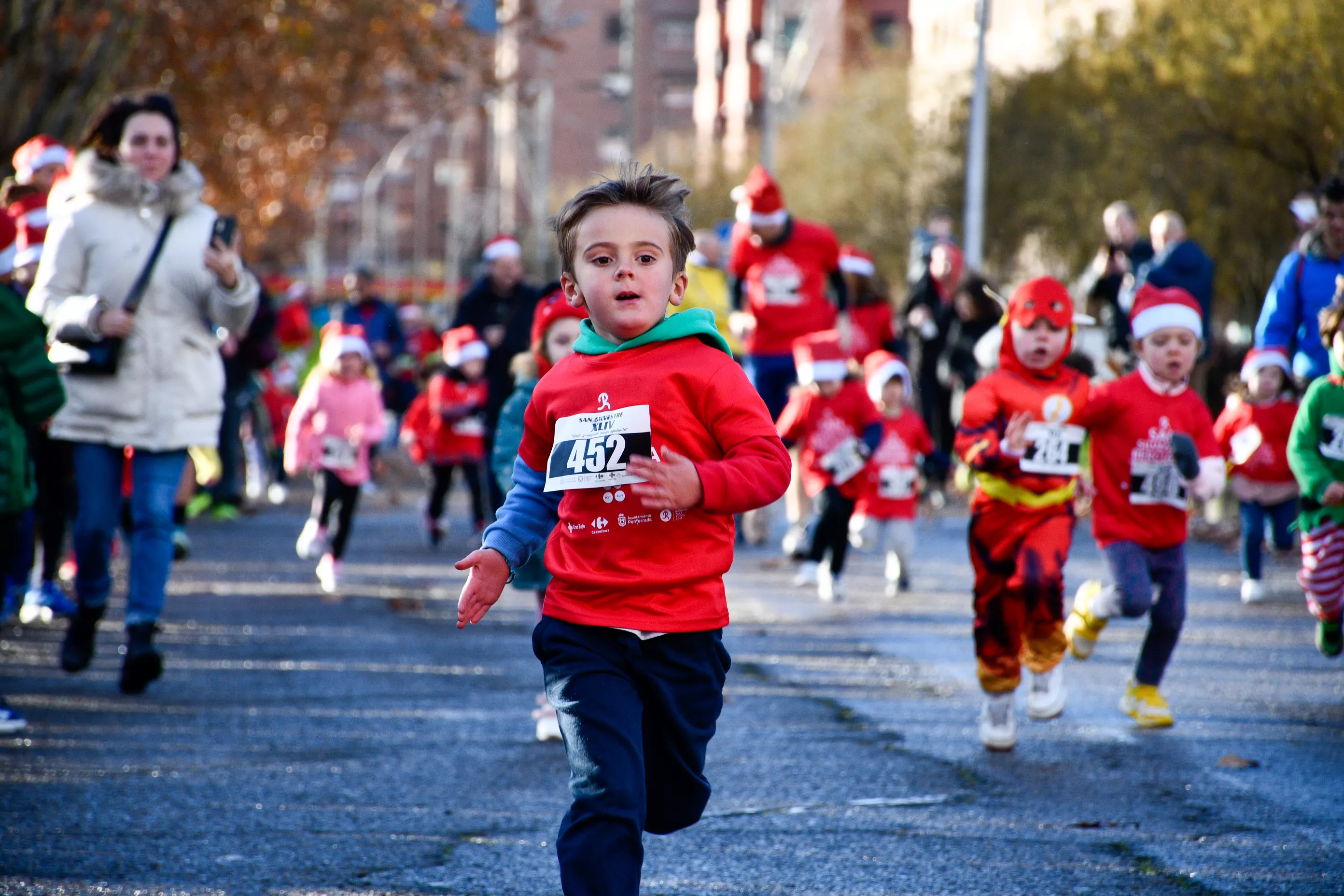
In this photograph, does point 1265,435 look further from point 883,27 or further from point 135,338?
point 883,27

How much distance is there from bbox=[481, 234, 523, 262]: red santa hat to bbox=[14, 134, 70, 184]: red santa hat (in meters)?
2.64

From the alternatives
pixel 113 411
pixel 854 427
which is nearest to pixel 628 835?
pixel 113 411

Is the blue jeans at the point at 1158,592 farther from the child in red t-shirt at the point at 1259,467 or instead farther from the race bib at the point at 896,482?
the race bib at the point at 896,482

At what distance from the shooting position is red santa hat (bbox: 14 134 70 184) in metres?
10.0

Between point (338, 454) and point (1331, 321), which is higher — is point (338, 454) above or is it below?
below

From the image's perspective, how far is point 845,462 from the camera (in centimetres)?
1077

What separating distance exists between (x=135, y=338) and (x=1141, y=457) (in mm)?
4004

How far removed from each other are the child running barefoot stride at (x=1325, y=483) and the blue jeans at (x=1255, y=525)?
333 cm

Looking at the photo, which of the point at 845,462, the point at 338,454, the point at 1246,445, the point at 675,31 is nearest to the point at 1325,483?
the point at 1246,445

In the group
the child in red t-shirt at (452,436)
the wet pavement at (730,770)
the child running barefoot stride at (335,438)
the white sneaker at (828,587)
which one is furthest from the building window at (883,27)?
the wet pavement at (730,770)

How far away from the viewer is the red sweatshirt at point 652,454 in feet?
13.5

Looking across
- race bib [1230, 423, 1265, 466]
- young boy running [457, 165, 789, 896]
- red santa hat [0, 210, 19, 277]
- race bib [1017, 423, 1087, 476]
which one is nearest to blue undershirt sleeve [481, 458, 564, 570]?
young boy running [457, 165, 789, 896]

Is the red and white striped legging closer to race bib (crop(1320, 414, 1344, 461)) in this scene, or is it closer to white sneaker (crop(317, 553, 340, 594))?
race bib (crop(1320, 414, 1344, 461))

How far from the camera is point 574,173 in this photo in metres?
106
